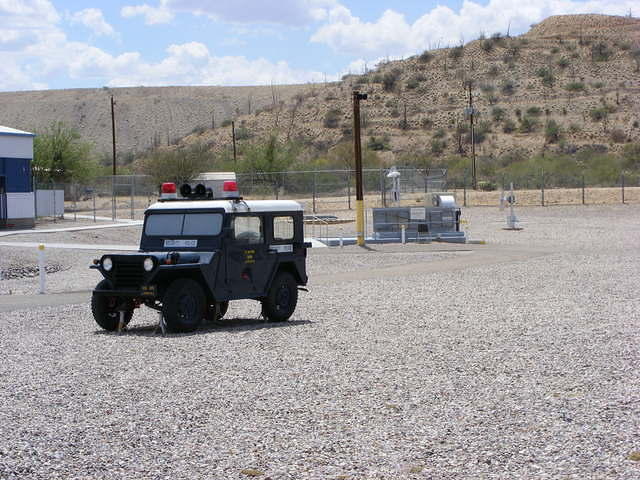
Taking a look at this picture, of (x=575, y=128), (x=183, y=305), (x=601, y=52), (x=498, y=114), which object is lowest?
(x=183, y=305)

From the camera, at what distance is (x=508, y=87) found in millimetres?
109625

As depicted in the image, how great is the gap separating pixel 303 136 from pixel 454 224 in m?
67.0

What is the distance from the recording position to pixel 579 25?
132625 millimetres

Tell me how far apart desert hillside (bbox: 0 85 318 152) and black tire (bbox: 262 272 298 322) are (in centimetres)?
11252

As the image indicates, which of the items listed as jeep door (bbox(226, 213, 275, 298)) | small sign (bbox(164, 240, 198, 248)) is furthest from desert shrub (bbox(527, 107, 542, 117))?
small sign (bbox(164, 240, 198, 248))

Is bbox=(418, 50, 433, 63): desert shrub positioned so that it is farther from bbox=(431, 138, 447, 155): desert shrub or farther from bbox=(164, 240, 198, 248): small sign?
bbox=(164, 240, 198, 248): small sign

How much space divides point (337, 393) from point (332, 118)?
9827 centimetres

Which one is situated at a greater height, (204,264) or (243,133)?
(243,133)

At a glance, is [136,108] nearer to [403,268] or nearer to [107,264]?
[403,268]

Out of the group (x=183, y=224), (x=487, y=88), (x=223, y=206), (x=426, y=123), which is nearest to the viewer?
(x=223, y=206)

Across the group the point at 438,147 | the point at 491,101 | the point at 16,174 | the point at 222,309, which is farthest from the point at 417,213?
the point at 491,101

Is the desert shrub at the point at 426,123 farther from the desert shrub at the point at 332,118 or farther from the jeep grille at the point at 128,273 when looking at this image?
the jeep grille at the point at 128,273

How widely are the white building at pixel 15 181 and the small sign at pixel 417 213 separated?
57.6 ft

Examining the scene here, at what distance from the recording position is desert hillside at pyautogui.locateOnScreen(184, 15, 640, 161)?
98.1m
